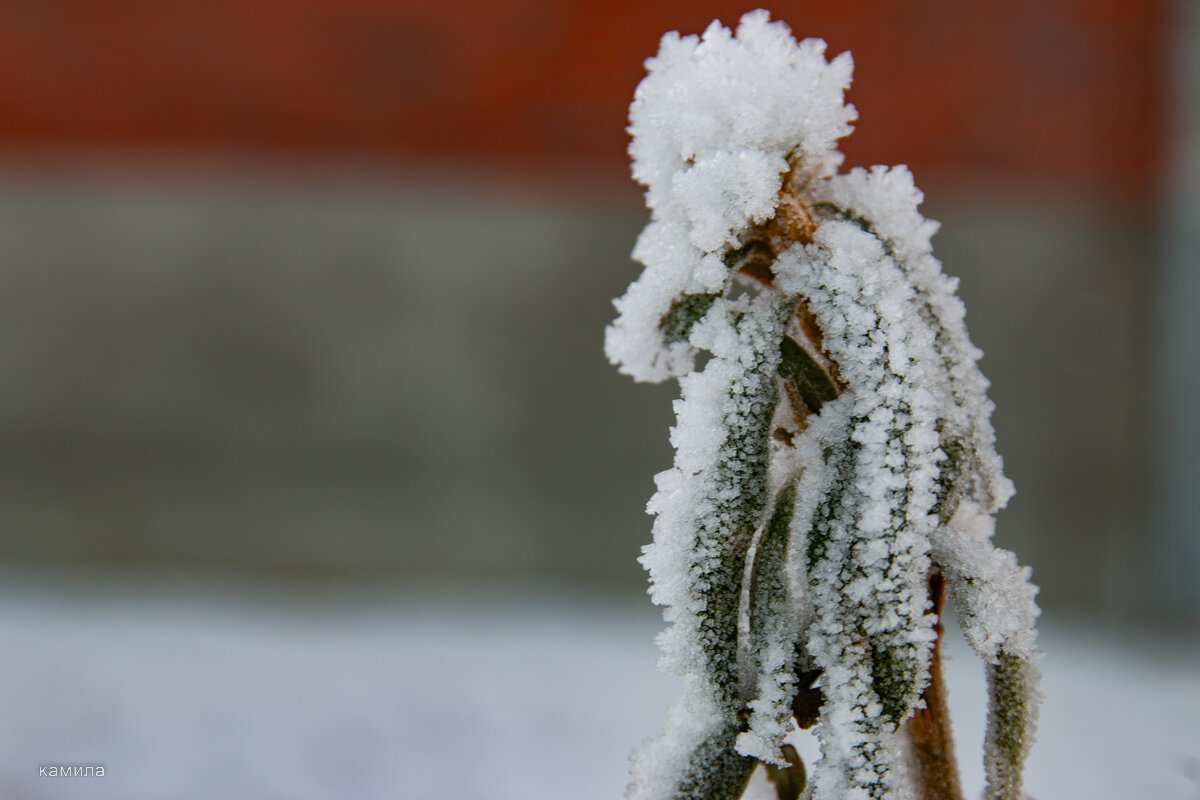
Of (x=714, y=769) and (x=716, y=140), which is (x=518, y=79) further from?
(x=714, y=769)

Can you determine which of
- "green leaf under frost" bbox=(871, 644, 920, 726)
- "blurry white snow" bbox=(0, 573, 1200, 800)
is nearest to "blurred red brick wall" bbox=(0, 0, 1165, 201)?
"blurry white snow" bbox=(0, 573, 1200, 800)

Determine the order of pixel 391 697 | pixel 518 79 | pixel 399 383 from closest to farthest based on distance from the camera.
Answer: pixel 391 697
pixel 518 79
pixel 399 383

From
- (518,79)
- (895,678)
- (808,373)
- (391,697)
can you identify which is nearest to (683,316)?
(808,373)

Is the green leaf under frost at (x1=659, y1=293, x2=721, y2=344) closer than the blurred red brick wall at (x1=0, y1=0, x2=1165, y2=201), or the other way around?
the green leaf under frost at (x1=659, y1=293, x2=721, y2=344)

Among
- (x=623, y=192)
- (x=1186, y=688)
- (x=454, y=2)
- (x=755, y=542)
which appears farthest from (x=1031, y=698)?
(x=454, y=2)

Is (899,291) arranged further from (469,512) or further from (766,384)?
(469,512)

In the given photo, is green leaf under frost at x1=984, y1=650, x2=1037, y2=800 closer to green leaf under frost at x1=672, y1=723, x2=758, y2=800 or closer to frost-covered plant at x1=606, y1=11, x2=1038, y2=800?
frost-covered plant at x1=606, y1=11, x2=1038, y2=800

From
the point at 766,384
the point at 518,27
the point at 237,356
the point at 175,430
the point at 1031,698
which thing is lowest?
the point at 1031,698
